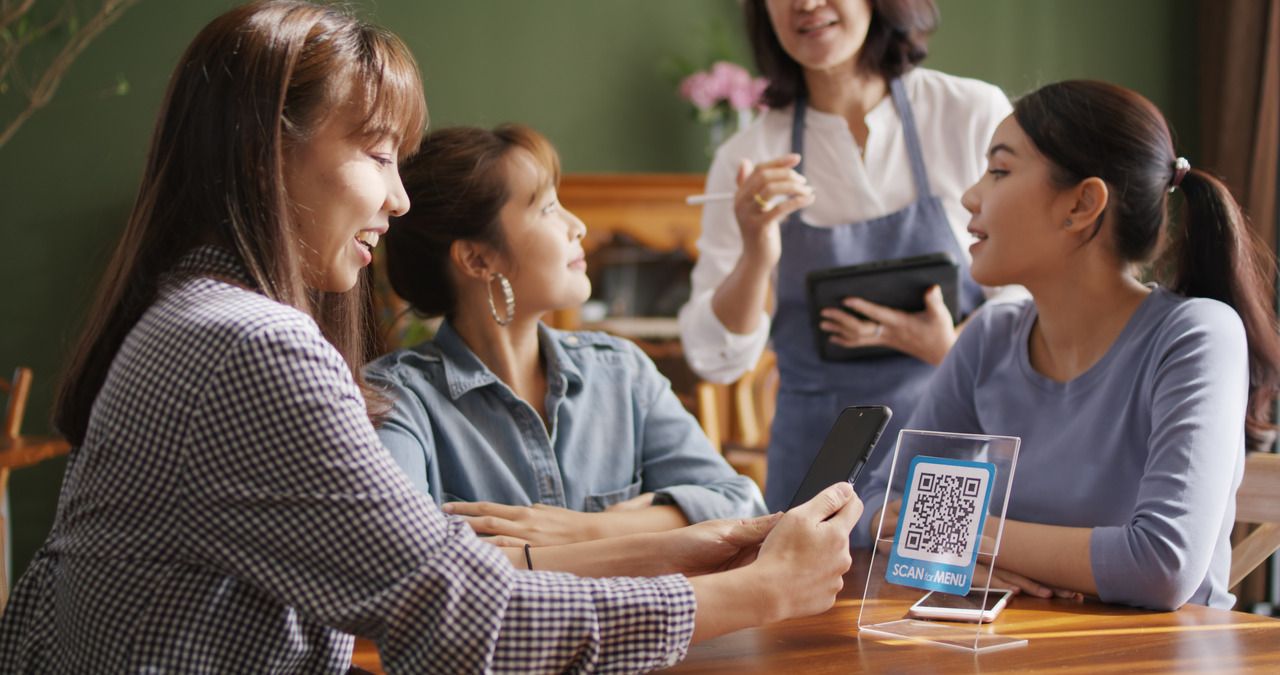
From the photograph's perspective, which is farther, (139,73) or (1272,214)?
(139,73)

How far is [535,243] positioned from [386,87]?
667mm

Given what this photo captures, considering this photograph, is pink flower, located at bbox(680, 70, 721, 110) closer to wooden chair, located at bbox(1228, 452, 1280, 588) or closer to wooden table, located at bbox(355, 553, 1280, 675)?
wooden chair, located at bbox(1228, 452, 1280, 588)

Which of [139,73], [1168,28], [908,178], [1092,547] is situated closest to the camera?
[1092,547]

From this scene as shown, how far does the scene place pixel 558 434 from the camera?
1.68m

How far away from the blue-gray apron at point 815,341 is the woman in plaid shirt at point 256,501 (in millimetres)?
1080

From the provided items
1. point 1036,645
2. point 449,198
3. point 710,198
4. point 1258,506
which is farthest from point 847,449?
point 710,198

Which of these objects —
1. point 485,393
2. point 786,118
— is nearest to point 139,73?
point 786,118

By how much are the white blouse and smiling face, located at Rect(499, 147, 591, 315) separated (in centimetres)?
56

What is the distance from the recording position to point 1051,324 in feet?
5.29

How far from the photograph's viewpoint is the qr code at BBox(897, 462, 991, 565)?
3.73 ft

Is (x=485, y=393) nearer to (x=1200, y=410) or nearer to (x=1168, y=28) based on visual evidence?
(x=1200, y=410)

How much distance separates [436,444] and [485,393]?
99 millimetres

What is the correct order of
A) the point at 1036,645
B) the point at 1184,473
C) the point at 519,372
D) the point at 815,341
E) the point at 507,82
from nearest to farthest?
the point at 1036,645, the point at 1184,473, the point at 519,372, the point at 815,341, the point at 507,82

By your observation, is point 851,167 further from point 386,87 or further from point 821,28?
point 386,87
